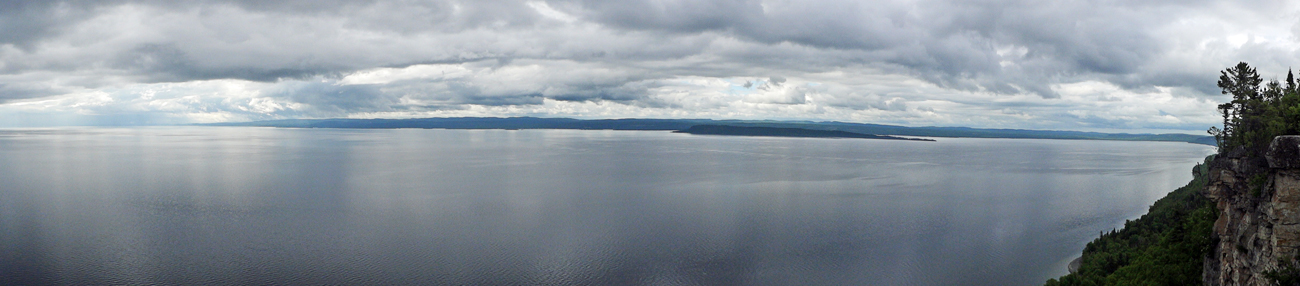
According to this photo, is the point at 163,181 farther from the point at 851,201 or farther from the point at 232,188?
the point at 851,201

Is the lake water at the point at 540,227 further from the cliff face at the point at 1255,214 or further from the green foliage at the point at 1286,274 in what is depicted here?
the green foliage at the point at 1286,274

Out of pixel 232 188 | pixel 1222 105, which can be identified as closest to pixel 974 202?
pixel 1222 105

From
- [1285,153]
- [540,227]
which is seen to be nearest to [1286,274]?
[1285,153]

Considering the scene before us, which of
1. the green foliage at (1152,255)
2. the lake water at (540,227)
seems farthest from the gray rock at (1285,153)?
the lake water at (540,227)

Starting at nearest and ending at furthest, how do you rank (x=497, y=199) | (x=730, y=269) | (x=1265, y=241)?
(x=1265, y=241), (x=730, y=269), (x=497, y=199)

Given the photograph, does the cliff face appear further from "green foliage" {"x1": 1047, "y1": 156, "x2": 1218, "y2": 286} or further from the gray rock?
"green foliage" {"x1": 1047, "y1": 156, "x2": 1218, "y2": 286}

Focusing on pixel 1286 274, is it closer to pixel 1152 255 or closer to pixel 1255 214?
pixel 1255 214
